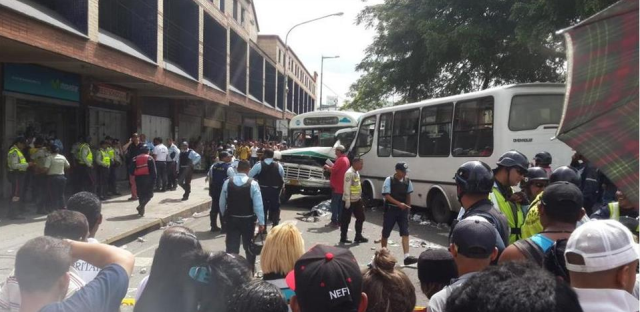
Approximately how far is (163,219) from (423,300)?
22.2 feet

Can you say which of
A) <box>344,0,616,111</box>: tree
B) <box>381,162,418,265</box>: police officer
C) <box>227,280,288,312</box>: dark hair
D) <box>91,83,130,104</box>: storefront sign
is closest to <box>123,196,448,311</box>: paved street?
<box>381,162,418,265</box>: police officer

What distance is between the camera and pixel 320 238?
9.44 metres

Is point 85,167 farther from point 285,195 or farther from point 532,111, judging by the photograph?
point 532,111

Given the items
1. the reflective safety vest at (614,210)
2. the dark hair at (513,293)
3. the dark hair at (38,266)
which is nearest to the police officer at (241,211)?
the reflective safety vest at (614,210)

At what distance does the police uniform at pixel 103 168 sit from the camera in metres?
12.7

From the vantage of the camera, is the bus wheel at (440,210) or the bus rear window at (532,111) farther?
the bus wheel at (440,210)

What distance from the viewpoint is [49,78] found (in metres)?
13.2

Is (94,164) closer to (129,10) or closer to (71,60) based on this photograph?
(71,60)

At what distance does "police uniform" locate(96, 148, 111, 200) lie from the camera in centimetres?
1267

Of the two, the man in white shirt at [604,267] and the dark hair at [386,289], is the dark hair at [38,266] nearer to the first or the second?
the dark hair at [386,289]

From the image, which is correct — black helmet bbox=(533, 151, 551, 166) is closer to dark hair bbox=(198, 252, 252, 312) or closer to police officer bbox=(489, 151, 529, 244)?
police officer bbox=(489, 151, 529, 244)

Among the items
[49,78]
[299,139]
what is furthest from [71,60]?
[299,139]

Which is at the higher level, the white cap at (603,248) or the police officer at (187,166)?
the white cap at (603,248)

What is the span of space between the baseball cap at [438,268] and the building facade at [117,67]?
9.04 meters
